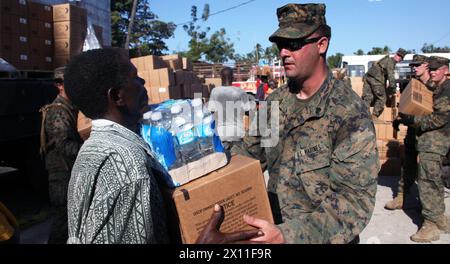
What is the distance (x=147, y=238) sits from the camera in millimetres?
1358

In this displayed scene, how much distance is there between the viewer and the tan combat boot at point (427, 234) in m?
4.14

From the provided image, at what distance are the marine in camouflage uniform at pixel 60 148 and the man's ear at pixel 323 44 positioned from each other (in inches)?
102

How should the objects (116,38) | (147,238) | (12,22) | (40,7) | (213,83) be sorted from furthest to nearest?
1. (116,38)
2. (213,83)
3. (40,7)
4. (12,22)
5. (147,238)

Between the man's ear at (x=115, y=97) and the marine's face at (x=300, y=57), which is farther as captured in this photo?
the marine's face at (x=300, y=57)

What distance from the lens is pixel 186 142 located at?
151 centimetres

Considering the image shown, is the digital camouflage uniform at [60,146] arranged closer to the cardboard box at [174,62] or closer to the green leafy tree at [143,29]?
the cardboard box at [174,62]

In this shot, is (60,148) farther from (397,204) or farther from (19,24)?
(397,204)

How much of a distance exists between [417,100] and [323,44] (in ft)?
9.83

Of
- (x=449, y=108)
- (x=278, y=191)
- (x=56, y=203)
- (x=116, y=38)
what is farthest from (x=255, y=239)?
(x=116, y=38)

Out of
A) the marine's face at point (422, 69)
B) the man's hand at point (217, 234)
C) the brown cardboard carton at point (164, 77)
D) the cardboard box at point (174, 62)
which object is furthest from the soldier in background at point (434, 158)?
the cardboard box at point (174, 62)

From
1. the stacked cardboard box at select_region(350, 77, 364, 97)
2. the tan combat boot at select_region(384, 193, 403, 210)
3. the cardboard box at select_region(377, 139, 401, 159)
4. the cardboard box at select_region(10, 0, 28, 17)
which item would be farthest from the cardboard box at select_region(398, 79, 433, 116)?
the stacked cardboard box at select_region(350, 77, 364, 97)

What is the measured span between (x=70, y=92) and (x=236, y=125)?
3078 mm

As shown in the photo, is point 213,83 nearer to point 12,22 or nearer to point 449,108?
point 12,22

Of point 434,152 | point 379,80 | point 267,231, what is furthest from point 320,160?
point 379,80
